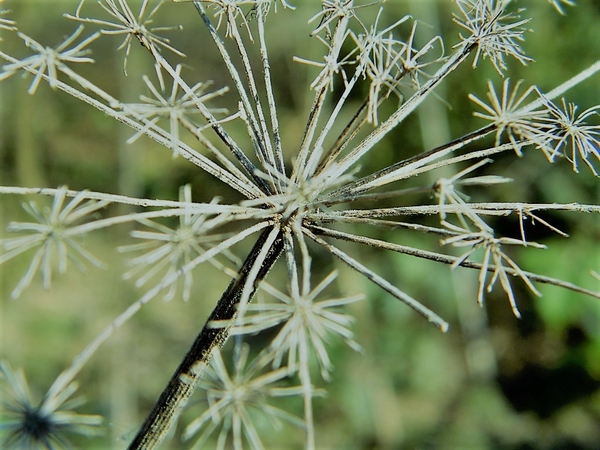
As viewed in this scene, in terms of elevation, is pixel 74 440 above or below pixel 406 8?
below

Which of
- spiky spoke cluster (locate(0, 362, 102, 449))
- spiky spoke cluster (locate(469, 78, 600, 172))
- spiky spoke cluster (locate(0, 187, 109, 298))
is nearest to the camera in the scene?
spiky spoke cluster (locate(0, 187, 109, 298))

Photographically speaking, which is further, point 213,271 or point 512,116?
point 213,271

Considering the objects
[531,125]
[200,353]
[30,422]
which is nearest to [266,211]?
[200,353]

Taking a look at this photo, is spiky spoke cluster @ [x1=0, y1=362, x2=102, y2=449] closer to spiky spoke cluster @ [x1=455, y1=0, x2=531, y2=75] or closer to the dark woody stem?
the dark woody stem

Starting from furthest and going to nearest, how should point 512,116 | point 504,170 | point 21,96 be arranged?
point 21,96, point 504,170, point 512,116

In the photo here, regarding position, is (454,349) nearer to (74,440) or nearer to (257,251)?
(74,440)

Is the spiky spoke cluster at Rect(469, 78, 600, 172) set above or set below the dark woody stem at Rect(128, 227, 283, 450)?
above

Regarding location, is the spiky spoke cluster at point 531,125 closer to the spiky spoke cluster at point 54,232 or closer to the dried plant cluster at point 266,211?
the dried plant cluster at point 266,211

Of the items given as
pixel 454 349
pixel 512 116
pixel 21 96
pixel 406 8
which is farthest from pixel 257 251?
pixel 21 96

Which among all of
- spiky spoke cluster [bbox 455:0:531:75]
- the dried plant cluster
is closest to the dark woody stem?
the dried plant cluster
